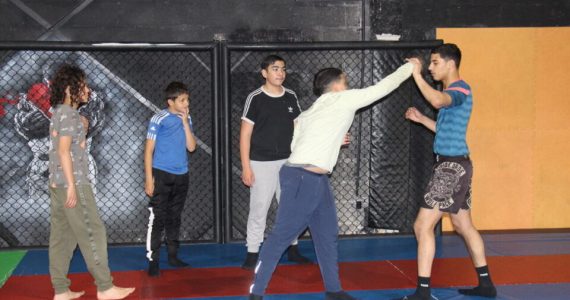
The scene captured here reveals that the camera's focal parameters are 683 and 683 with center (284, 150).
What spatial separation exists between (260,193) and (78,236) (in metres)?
1.72

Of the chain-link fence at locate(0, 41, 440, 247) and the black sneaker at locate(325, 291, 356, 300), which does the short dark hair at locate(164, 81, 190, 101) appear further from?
the black sneaker at locate(325, 291, 356, 300)

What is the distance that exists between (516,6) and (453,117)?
122 inches

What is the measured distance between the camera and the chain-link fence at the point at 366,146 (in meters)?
7.35

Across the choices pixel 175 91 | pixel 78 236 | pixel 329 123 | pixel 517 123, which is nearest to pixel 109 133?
pixel 175 91

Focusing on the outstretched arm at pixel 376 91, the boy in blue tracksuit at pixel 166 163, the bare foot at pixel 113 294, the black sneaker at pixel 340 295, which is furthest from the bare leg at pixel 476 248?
the bare foot at pixel 113 294

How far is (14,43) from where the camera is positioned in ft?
21.6

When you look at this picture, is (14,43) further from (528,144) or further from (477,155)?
(528,144)

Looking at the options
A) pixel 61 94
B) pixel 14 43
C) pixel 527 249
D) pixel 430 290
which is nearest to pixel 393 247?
pixel 527 249

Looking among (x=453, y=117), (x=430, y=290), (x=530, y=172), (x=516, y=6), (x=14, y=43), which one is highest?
(x=516, y=6)

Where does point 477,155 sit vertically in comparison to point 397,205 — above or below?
above

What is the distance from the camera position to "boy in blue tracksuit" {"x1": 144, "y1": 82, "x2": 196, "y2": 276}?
19.3 feet

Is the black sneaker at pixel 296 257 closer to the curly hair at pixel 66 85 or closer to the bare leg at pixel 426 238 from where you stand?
the bare leg at pixel 426 238

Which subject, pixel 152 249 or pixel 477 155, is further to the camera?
pixel 477 155

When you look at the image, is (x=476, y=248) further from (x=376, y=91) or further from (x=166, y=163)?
(x=166, y=163)
